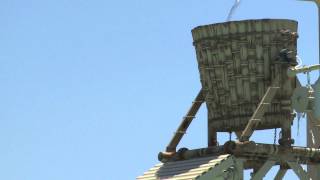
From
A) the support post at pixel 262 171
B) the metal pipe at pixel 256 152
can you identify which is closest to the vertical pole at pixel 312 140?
the metal pipe at pixel 256 152

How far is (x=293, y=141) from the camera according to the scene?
62.3 metres

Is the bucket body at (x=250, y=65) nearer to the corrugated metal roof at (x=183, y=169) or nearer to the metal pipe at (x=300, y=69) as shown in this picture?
the metal pipe at (x=300, y=69)

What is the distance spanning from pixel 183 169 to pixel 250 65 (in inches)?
227

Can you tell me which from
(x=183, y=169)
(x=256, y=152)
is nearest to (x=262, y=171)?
(x=256, y=152)

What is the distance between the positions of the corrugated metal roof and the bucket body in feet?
9.13

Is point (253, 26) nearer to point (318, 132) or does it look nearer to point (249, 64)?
point (249, 64)

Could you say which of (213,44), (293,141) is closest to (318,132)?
(293,141)

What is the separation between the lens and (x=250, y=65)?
62625mm

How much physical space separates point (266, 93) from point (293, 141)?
8.89 ft

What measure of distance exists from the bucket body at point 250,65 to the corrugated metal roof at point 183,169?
2784 millimetres

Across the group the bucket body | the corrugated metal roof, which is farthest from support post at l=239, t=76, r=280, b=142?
the corrugated metal roof

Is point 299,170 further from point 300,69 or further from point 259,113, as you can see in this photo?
point 300,69

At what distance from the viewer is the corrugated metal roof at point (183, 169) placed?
60.2 meters

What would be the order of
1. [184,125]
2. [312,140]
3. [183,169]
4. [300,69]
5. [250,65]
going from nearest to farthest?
[183,169] → [300,69] → [250,65] → [184,125] → [312,140]
